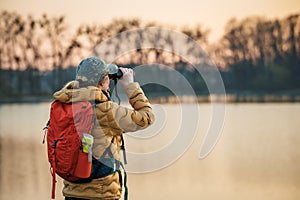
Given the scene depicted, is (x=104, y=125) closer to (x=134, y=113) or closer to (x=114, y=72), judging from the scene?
(x=134, y=113)

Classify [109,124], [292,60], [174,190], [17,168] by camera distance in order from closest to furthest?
[109,124], [174,190], [17,168], [292,60]

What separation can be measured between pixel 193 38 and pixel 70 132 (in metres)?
30.8

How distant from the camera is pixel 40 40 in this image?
37.9 metres

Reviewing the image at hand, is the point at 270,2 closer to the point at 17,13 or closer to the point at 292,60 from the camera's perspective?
the point at 292,60

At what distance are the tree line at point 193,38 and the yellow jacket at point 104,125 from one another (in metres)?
29.0

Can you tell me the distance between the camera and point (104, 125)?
3182 mm

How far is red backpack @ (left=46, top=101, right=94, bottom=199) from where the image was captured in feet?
10.2

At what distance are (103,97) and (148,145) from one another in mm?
9511

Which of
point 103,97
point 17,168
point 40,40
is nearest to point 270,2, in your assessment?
point 40,40

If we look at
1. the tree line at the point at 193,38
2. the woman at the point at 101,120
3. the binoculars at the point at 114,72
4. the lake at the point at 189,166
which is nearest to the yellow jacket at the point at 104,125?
the woman at the point at 101,120

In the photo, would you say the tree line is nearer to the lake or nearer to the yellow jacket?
the lake

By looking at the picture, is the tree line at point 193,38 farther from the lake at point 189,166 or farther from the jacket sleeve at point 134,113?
the jacket sleeve at point 134,113

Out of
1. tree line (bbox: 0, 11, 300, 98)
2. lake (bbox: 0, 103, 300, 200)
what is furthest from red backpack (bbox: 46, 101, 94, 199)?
Answer: tree line (bbox: 0, 11, 300, 98)

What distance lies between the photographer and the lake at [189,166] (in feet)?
25.0
